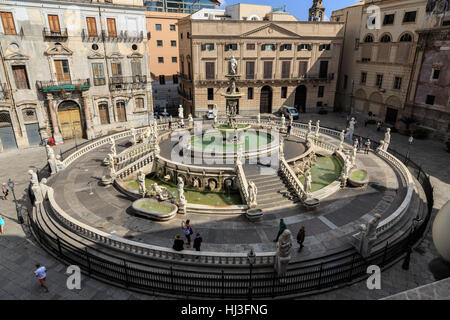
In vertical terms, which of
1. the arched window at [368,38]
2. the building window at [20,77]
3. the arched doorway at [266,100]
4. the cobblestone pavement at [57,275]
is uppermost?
the arched window at [368,38]

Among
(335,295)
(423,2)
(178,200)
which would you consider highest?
(423,2)

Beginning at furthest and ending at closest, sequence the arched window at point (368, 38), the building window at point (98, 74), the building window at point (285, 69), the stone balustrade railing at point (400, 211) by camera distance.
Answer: the building window at point (285, 69) < the arched window at point (368, 38) < the building window at point (98, 74) < the stone balustrade railing at point (400, 211)

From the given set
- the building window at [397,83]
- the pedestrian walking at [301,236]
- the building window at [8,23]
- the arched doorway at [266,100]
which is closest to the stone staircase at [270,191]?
the pedestrian walking at [301,236]

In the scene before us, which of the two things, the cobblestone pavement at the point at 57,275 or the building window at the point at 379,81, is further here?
the building window at the point at 379,81

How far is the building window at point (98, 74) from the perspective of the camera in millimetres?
34319

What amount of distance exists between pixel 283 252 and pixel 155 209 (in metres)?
8.17

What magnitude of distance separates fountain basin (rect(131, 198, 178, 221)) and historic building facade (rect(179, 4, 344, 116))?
97.6ft

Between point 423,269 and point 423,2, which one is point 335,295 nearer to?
point 423,269

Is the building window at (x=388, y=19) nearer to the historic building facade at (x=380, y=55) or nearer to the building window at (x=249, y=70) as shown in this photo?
the historic building facade at (x=380, y=55)

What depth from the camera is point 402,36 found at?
3784 centimetres

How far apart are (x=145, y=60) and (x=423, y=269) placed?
1383 inches

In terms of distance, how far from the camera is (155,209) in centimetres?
1722

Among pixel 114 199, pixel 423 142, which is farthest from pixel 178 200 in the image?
pixel 423 142

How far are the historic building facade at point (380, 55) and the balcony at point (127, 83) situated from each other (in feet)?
106
